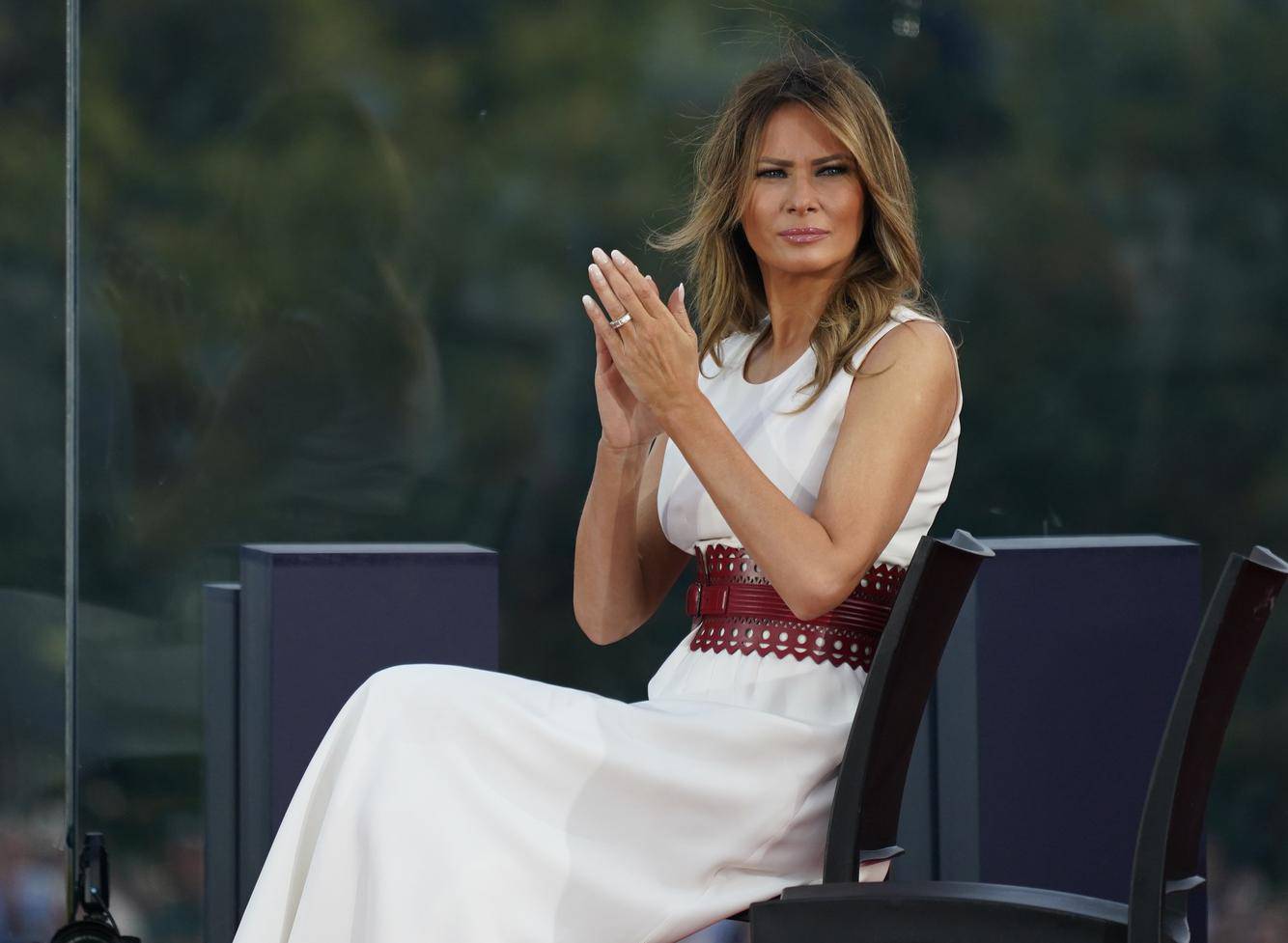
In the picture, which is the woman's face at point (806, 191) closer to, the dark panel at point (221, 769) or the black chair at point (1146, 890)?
the black chair at point (1146, 890)

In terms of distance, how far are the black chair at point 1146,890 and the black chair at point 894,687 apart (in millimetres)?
137

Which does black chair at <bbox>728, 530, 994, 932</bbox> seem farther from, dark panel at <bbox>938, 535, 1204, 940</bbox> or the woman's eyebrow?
dark panel at <bbox>938, 535, 1204, 940</bbox>

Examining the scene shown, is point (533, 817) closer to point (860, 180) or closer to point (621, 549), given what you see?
point (621, 549)

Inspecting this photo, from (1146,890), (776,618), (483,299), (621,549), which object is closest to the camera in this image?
(1146,890)

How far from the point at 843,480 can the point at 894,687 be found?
26cm

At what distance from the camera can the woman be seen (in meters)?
1.69

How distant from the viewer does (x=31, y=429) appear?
444 centimetres

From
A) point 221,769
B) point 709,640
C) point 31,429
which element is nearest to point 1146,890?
point 709,640

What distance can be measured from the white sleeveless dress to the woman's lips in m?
0.57

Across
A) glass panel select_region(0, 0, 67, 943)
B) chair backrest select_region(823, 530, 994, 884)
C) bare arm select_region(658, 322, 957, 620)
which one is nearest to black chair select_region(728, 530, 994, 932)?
chair backrest select_region(823, 530, 994, 884)

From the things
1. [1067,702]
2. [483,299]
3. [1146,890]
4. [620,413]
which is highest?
[483,299]

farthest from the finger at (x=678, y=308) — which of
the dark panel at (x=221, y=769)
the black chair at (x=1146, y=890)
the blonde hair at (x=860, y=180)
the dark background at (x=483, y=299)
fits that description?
the dark background at (x=483, y=299)

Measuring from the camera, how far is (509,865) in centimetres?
169

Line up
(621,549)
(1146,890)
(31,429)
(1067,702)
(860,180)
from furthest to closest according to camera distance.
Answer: (31,429), (1067,702), (621,549), (860,180), (1146,890)
